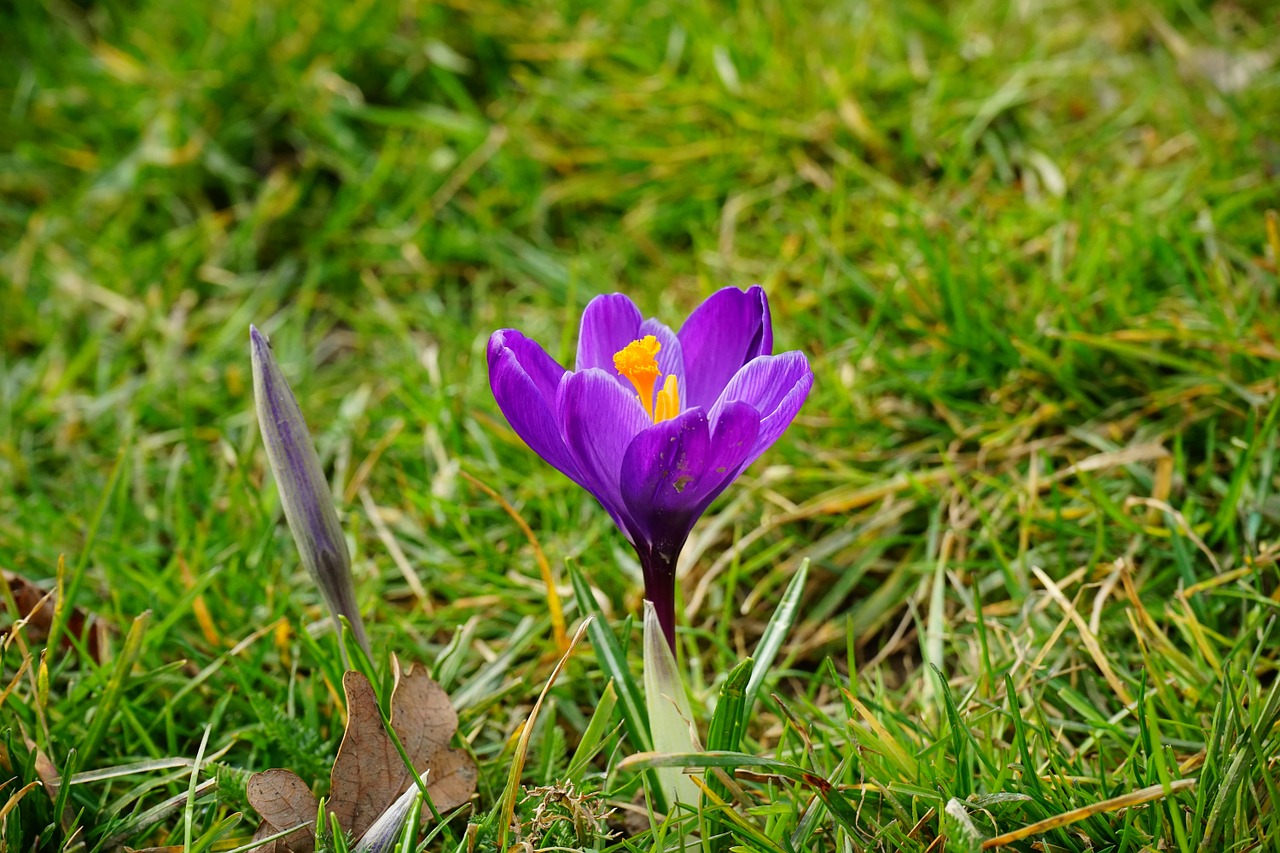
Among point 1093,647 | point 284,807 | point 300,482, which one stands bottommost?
point 1093,647

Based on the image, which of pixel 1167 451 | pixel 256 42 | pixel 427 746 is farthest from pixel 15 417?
pixel 1167 451

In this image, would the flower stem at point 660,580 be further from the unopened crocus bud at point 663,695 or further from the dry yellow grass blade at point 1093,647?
the dry yellow grass blade at point 1093,647

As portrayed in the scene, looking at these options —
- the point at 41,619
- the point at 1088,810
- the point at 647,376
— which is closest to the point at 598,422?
the point at 647,376

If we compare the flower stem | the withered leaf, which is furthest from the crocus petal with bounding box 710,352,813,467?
the withered leaf

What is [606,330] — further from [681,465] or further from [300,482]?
[300,482]

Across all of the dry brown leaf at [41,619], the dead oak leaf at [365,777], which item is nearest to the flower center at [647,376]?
the dead oak leaf at [365,777]

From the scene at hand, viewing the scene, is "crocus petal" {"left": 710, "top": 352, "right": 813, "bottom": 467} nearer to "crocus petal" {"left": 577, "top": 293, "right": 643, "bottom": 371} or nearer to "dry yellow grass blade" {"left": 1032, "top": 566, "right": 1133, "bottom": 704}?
"crocus petal" {"left": 577, "top": 293, "right": 643, "bottom": 371}

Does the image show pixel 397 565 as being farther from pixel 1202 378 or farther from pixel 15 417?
pixel 1202 378
